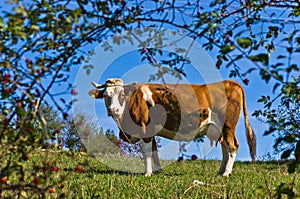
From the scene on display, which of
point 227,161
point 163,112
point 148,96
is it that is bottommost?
point 227,161

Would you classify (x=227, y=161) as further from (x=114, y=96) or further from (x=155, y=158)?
(x=114, y=96)

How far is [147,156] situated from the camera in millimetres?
8398

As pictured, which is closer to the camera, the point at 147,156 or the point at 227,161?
the point at 147,156

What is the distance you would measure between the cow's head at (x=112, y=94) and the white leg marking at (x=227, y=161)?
2138 millimetres

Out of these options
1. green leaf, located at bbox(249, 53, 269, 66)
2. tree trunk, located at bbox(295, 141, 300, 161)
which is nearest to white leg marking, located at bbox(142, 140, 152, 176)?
tree trunk, located at bbox(295, 141, 300, 161)

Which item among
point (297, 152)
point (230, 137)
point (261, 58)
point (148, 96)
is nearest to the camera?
point (261, 58)

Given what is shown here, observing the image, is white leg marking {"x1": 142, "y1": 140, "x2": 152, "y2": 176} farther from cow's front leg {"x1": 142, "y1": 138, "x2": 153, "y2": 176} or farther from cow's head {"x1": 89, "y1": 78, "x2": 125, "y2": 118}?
cow's head {"x1": 89, "y1": 78, "x2": 125, "y2": 118}

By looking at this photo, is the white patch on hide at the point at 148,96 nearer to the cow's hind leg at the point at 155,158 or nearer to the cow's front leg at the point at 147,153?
the cow's front leg at the point at 147,153

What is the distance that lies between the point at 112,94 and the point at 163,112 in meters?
0.98

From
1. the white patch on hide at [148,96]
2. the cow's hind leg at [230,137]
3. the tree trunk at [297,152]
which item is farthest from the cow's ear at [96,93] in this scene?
the tree trunk at [297,152]

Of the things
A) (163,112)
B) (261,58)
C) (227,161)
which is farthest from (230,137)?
(261,58)

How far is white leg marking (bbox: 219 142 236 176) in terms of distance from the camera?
8664 millimetres

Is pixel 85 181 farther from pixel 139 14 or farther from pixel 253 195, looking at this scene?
pixel 139 14

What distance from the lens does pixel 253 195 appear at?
5.21 metres
